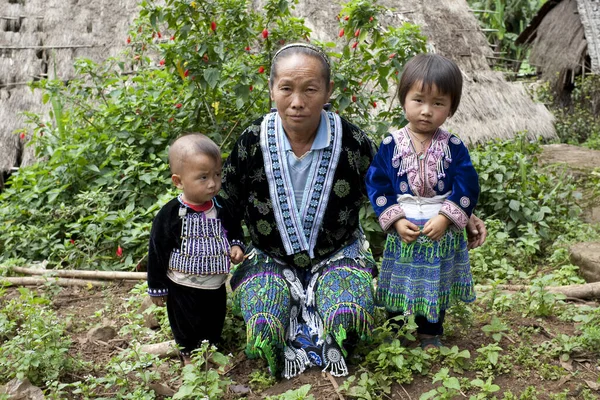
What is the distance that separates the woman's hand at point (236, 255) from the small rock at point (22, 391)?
1036 mm

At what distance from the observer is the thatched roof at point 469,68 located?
7188 millimetres

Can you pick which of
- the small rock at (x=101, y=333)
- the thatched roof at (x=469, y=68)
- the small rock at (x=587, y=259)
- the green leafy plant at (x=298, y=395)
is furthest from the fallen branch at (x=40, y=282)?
the thatched roof at (x=469, y=68)

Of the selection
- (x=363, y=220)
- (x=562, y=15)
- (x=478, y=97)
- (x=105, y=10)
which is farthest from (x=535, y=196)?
(x=562, y=15)

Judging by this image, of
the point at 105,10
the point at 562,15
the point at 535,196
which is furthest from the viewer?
the point at 562,15

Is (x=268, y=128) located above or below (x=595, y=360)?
above

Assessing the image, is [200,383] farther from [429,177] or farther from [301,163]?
[429,177]

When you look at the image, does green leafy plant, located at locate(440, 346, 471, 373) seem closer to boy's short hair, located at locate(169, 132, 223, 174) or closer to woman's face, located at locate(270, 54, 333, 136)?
woman's face, located at locate(270, 54, 333, 136)

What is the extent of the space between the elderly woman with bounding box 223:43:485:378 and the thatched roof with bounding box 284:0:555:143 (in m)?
4.12

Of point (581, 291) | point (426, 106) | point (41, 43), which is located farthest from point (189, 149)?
point (41, 43)

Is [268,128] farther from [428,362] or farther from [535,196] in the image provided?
[535,196]

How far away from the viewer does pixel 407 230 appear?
9.16ft

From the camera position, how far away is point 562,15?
11.6 m

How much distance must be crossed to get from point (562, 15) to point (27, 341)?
449 inches

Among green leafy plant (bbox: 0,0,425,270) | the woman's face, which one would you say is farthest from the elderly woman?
green leafy plant (bbox: 0,0,425,270)
